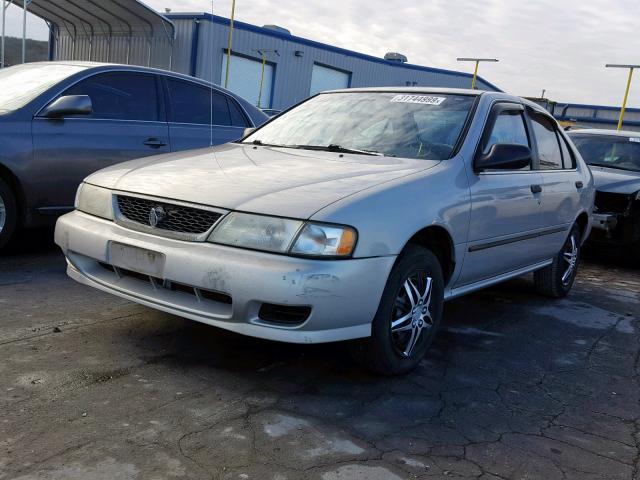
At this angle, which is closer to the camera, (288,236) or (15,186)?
(288,236)

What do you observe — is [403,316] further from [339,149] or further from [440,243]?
[339,149]

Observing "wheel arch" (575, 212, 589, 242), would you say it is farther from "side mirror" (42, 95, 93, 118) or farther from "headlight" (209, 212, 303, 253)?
"side mirror" (42, 95, 93, 118)

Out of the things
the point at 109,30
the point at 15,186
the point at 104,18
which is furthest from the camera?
the point at 109,30

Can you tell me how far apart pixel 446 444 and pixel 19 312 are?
8.49 feet

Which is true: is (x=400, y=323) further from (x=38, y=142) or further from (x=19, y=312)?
(x=38, y=142)

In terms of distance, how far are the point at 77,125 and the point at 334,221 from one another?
3.33 meters

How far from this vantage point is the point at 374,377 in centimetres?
341

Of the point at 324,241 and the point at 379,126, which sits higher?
the point at 379,126

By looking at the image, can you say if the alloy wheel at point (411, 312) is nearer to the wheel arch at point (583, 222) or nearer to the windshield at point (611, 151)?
the wheel arch at point (583, 222)

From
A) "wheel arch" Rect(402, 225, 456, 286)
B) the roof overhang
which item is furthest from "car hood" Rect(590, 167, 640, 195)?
the roof overhang

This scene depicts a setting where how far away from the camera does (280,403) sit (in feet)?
9.78

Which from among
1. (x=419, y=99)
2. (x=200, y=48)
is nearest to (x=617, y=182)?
(x=419, y=99)

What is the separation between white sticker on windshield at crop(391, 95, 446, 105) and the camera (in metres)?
4.32

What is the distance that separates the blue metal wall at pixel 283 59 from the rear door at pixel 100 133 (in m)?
13.9
